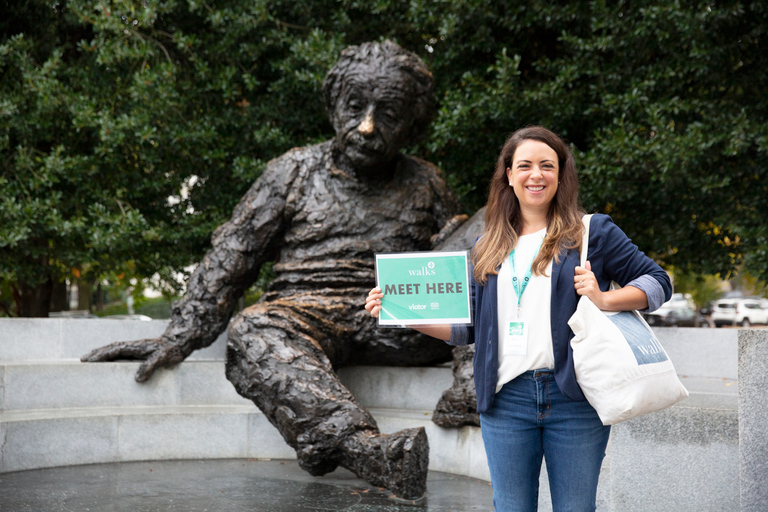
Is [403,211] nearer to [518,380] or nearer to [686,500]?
[686,500]

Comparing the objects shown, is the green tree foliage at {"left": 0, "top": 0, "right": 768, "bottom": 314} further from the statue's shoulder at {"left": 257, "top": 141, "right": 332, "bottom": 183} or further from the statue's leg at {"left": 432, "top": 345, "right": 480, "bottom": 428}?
the statue's leg at {"left": 432, "top": 345, "right": 480, "bottom": 428}

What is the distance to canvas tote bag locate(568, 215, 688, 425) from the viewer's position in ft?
6.15

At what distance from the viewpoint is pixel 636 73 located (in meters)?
6.45

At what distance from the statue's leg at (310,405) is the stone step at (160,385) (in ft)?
2.82

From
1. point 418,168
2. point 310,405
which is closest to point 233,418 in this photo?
point 310,405

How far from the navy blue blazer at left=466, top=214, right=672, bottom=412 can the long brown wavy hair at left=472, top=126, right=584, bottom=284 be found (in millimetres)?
35

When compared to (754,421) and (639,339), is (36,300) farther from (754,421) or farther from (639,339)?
(639,339)

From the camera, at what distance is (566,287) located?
6.66 feet

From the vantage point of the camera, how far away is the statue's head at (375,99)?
4508mm

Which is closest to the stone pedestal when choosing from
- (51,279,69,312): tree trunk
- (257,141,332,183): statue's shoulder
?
(257,141,332,183): statue's shoulder

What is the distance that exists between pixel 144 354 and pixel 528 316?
3.42 metres

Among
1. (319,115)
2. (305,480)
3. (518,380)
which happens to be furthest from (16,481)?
(319,115)

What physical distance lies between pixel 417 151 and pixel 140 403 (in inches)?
140

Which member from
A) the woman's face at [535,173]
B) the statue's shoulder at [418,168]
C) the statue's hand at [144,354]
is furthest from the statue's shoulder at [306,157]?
the woman's face at [535,173]
